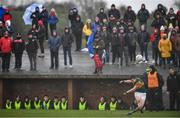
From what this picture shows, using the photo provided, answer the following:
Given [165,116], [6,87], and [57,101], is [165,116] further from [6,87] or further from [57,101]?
[6,87]

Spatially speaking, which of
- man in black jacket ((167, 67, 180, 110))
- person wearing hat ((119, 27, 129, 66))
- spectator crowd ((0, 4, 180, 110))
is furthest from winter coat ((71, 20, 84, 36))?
man in black jacket ((167, 67, 180, 110))

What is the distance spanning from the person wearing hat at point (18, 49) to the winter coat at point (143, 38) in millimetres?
4657

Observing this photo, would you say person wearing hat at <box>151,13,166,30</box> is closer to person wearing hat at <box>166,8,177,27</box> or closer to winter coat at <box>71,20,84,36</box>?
person wearing hat at <box>166,8,177,27</box>

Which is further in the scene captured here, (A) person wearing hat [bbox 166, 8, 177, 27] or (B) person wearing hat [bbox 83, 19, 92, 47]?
(B) person wearing hat [bbox 83, 19, 92, 47]

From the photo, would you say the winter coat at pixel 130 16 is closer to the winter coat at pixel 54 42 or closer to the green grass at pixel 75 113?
the winter coat at pixel 54 42

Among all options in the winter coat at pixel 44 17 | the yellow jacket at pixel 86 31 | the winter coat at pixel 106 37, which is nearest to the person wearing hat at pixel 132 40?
the winter coat at pixel 106 37

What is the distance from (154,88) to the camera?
83.5ft

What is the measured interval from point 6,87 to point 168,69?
6370 millimetres

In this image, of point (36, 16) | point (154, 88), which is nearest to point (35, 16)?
point (36, 16)

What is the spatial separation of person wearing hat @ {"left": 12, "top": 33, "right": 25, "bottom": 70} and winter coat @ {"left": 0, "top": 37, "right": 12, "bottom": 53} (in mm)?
204

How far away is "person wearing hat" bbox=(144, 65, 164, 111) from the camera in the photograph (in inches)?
996

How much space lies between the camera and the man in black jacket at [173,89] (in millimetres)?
25594

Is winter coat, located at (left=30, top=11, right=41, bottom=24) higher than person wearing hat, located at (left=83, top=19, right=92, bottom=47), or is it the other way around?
winter coat, located at (left=30, top=11, right=41, bottom=24)

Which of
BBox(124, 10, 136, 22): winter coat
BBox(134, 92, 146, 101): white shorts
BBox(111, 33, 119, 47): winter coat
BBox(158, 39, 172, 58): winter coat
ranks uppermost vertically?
BBox(124, 10, 136, 22): winter coat
